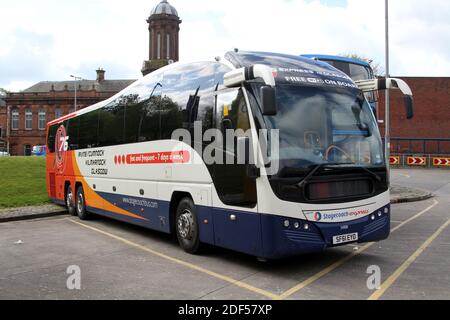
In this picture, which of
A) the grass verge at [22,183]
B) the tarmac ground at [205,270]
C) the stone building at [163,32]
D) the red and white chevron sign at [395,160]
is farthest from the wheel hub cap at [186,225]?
the stone building at [163,32]

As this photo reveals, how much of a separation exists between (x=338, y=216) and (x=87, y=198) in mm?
8671

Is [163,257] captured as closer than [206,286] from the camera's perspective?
No

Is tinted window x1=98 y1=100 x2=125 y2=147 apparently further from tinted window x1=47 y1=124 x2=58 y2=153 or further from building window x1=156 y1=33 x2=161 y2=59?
building window x1=156 y1=33 x2=161 y2=59

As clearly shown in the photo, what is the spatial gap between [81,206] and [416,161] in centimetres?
3320

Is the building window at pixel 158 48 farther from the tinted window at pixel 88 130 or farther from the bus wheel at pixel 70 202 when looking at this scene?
the tinted window at pixel 88 130

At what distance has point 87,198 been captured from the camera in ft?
44.4

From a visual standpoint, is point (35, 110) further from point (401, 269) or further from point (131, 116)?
point (401, 269)

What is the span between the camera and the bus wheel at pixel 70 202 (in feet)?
48.4

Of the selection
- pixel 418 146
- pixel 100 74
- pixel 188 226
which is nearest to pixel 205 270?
pixel 188 226

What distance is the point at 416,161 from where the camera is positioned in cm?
4006

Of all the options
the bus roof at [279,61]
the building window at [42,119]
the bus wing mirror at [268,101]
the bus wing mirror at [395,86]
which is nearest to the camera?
the bus wing mirror at [268,101]

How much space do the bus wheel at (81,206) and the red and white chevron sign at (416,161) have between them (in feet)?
108
